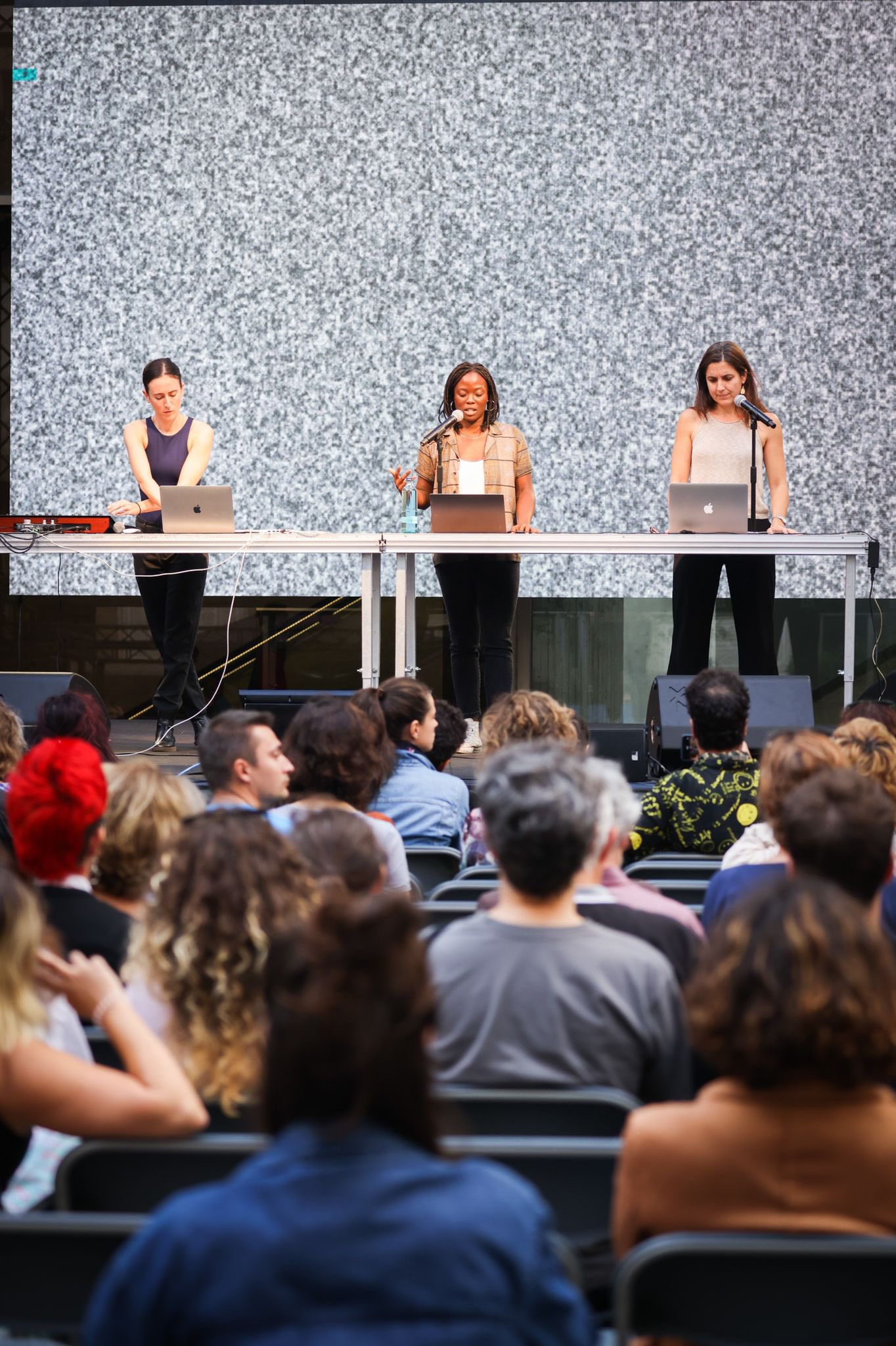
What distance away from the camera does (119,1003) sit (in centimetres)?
130

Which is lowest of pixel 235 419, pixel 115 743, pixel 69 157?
pixel 115 743

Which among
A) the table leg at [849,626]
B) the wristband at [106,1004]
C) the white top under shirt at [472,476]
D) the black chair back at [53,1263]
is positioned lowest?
the black chair back at [53,1263]

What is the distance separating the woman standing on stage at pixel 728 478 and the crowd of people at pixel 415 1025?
2478mm

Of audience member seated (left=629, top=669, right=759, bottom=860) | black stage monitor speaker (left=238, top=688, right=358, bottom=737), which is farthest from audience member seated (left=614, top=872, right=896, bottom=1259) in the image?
black stage monitor speaker (left=238, top=688, right=358, bottom=737)

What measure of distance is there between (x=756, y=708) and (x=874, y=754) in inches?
71.1

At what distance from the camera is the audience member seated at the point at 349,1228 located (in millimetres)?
737

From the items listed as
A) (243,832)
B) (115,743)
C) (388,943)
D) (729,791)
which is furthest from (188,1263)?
(115,743)

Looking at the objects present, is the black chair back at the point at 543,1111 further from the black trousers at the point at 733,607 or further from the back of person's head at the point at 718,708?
the black trousers at the point at 733,607

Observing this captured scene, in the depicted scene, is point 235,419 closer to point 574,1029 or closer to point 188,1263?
point 574,1029

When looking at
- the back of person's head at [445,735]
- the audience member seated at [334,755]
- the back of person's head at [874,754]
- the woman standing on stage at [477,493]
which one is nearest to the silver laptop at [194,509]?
the woman standing on stage at [477,493]

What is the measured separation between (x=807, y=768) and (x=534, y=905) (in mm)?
778

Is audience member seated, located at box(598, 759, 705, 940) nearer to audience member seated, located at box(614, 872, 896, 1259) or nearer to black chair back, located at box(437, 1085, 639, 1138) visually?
black chair back, located at box(437, 1085, 639, 1138)

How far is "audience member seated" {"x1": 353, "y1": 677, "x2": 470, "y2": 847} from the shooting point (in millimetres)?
2889

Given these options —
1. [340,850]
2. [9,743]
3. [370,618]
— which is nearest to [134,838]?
[340,850]
